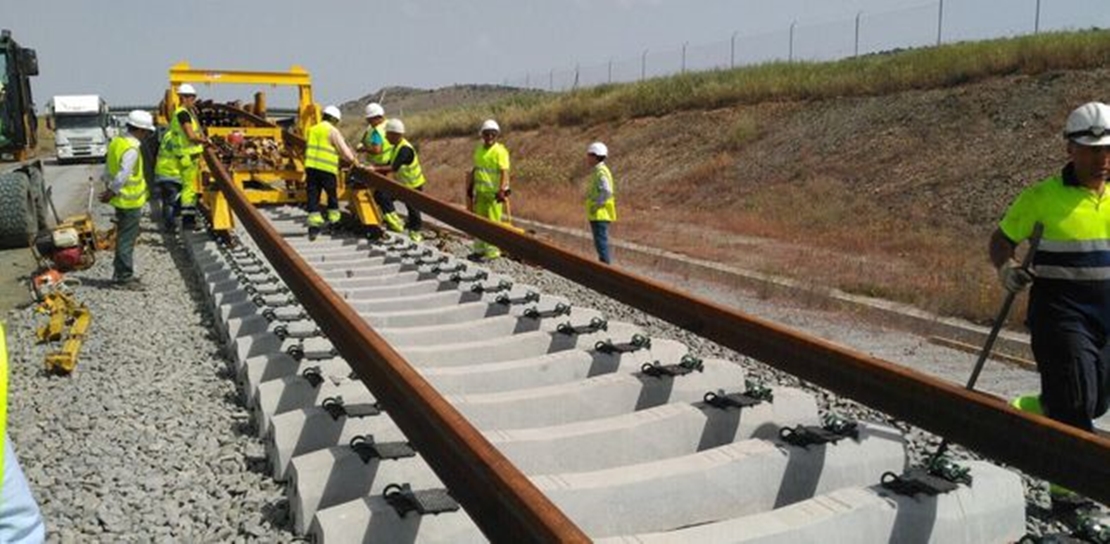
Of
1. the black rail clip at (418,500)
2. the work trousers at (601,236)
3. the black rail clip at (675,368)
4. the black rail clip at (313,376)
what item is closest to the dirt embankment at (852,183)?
the work trousers at (601,236)

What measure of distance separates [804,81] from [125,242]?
22.6 meters

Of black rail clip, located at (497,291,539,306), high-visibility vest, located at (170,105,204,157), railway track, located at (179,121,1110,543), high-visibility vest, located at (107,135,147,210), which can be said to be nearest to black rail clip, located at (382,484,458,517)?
railway track, located at (179,121,1110,543)

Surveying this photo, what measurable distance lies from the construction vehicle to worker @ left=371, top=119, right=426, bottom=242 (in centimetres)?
497

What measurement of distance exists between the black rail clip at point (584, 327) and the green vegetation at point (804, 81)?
1767cm

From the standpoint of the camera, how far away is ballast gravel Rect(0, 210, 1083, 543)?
3.60 m

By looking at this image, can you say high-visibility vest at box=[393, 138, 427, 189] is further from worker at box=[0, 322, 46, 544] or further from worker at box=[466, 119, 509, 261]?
worker at box=[0, 322, 46, 544]

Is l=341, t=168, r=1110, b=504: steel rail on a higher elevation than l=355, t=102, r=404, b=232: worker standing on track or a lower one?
lower

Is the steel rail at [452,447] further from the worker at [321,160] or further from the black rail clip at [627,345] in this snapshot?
the worker at [321,160]

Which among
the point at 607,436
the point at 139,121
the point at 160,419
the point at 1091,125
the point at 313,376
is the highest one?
the point at 139,121

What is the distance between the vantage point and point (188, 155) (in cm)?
1154

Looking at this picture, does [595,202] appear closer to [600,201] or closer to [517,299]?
[600,201]

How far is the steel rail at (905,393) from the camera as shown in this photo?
2.76 metres

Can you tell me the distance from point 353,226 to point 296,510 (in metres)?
7.62

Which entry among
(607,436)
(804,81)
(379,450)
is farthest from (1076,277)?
(804,81)
